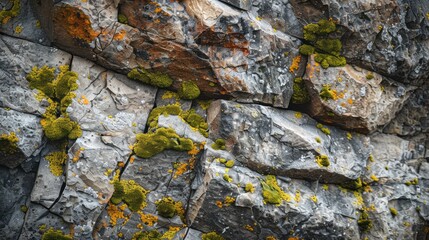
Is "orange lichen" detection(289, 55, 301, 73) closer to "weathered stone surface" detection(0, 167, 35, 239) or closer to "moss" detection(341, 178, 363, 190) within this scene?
"moss" detection(341, 178, 363, 190)

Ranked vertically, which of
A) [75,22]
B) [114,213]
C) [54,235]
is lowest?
[54,235]

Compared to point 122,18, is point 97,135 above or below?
below

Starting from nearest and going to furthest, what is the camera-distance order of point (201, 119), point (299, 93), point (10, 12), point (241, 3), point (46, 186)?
point (46, 186) → point (10, 12) → point (201, 119) → point (241, 3) → point (299, 93)

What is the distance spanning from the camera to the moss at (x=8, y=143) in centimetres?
1200

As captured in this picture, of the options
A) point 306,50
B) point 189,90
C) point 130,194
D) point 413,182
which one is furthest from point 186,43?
point 413,182

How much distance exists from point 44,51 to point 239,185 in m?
7.75

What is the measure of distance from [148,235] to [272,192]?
419cm

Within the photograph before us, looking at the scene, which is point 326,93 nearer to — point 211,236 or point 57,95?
point 211,236

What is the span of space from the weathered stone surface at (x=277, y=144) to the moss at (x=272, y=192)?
34 cm

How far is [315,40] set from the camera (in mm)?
15047

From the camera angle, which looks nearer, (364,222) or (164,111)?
(164,111)

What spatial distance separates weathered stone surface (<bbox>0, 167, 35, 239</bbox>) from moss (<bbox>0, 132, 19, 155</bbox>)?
0.62 meters

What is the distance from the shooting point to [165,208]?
512 inches

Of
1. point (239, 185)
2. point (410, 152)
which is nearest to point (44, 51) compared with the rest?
point (239, 185)
